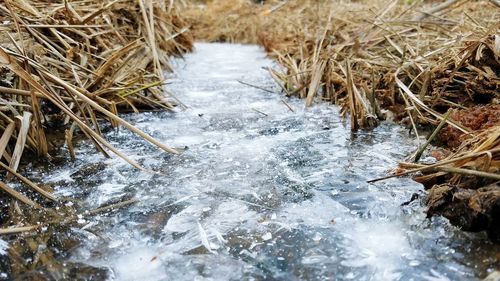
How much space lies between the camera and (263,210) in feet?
3.15

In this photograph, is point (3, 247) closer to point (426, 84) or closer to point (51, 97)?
point (51, 97)

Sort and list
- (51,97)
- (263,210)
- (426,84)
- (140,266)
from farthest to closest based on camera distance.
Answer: (426,84) < (51,97) < (263,210) < (140,266)

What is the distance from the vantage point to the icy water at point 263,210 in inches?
29.6

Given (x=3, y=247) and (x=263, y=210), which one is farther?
(x=263, y=210)

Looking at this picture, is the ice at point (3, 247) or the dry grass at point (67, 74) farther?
the dry grass at point (67, 74)

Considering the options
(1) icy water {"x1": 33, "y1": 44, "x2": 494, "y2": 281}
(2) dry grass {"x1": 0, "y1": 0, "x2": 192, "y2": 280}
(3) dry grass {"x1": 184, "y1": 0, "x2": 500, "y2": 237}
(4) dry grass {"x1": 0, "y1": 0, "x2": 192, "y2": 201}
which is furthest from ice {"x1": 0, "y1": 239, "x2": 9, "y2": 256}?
(3) dry grass {"x1": 184, "y1": 0, "x2": 500, "y2": 237}

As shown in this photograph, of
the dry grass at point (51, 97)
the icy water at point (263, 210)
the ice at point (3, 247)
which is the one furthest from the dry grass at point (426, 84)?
the ice at point (3, 247)

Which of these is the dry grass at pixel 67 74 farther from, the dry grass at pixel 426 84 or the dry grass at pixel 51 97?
the dry grass at pixel 426 84

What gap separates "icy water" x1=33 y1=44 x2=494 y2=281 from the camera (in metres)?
0.75

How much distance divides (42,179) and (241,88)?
56.2 inches

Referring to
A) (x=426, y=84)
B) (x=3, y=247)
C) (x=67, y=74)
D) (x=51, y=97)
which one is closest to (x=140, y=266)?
(x=3, y=247)

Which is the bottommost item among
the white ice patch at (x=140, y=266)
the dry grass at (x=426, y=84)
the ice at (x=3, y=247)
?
the white ice patch at (x=140, y=266)

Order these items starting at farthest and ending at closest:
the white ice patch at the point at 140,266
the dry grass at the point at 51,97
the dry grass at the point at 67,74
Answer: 1. the dry grass at the point at 67,74
2. the dry grass at the point at 51,97
3. the white ice patch at the point at 140,266

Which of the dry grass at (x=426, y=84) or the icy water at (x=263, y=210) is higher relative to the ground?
the dry grass at (x=426, y=84)
